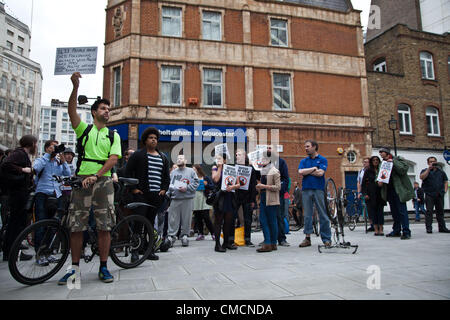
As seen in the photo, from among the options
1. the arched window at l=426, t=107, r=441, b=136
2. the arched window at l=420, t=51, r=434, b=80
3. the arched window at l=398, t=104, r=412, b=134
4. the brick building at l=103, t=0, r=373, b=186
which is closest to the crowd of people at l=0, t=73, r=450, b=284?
the brick building at l=103, t=0, r=373, b=186

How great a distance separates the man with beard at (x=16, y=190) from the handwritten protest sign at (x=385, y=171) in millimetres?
7415

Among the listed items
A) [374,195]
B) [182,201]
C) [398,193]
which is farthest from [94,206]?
[374,195]

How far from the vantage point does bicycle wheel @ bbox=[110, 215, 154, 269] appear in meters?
4.25

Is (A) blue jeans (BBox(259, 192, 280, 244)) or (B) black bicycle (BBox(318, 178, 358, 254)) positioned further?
(A) blue jeans (BBox(259, 192, 280, 244))

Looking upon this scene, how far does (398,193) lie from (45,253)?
7.07m

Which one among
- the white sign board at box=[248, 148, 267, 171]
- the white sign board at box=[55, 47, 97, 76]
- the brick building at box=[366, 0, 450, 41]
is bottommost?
the white sign board at box=[248, 148, 267, 171]

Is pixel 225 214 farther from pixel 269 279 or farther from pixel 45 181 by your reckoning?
pixel 45 181

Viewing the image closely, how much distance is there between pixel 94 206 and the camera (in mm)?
3762

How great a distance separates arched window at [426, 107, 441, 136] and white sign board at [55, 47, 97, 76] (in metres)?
22.0

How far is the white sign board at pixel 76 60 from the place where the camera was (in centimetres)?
799

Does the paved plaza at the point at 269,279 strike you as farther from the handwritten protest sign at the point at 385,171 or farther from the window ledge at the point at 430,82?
the window ledge at the point at 430,82

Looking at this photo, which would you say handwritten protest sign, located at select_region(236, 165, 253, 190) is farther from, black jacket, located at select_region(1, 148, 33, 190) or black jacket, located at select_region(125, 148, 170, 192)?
black jacket, located at select_region(1, 148, 33, 190)
